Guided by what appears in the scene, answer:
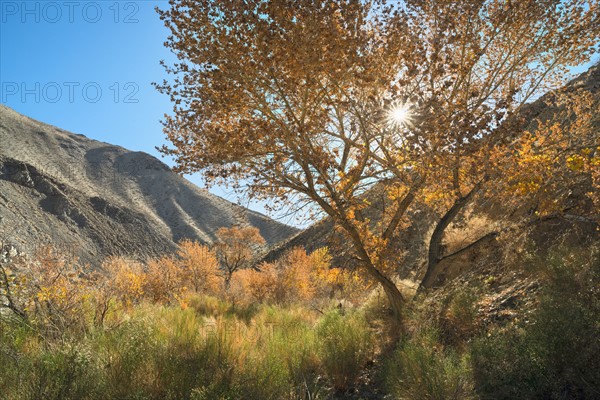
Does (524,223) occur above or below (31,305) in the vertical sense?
below

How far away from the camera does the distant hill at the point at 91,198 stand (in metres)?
55.9

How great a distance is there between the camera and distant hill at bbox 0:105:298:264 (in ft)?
183

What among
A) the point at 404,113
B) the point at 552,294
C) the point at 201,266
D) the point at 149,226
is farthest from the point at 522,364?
the point at 149,226

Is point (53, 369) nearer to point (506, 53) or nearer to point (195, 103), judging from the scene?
point (195, 103)

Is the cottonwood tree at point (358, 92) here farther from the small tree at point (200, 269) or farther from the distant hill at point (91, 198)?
the distant hill at point (91, 198)

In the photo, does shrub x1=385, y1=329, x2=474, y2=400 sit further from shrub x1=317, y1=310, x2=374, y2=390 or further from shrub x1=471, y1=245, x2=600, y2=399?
shrub x1=317, y1=310, x2=374, y2=390

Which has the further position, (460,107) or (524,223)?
(524,223)

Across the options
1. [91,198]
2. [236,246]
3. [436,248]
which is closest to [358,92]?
[436,248]

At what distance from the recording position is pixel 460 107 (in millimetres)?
6227

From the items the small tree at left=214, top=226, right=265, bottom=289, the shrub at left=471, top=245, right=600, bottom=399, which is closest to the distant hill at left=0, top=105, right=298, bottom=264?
the small tree at left=214, top=226, right=265, bottom=289

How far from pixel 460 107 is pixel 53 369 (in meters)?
6.64

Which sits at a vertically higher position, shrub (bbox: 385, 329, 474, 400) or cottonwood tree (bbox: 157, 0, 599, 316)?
cottonwood tree (bbox: 157, 0, 599, 316)

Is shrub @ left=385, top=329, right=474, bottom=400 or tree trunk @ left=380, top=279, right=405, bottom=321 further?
tree trunk @ left=380, top=279, right=405, bottom=321

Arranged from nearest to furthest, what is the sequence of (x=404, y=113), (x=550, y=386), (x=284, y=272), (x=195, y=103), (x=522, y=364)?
1. (x=550, y=386)
2. (x=522, y=364)
3. (x=404, y=113)
4. (x=195, y=103)
5. (x=284, y=272)
